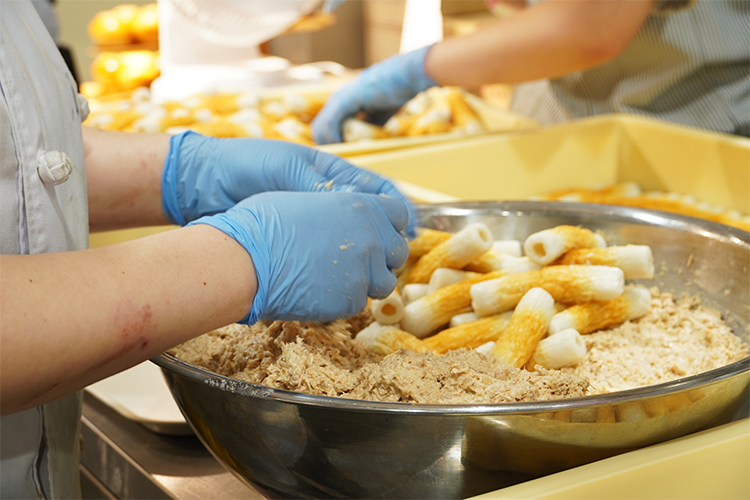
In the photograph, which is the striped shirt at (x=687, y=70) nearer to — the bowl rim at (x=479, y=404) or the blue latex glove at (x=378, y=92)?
the blue latex glove at (x=378, y=92)

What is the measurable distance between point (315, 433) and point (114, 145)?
59 centimetres

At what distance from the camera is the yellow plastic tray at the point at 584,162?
166 centimetres

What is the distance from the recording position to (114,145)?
957 mm

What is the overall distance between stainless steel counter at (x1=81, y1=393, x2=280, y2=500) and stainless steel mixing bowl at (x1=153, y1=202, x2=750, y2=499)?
121 millimetres

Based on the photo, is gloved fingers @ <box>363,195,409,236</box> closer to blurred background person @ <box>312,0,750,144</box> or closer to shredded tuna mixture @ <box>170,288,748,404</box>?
shredded tuna mixture @ <box>170,288,748,404</box>

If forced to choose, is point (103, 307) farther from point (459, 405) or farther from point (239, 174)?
point (239, 174)

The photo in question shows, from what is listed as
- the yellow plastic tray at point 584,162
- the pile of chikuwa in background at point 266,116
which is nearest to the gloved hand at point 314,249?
the yellow plastic tray at point 584,162

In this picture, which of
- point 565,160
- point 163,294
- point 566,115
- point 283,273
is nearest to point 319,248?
point 283,273

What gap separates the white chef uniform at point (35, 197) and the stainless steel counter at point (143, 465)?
0.29ft

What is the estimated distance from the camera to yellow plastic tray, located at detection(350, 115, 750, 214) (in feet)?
5.45

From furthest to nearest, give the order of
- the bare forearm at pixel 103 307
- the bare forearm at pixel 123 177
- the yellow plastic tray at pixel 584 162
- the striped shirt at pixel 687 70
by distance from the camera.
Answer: the striped shirt at pixel 687 70 < the yellow plastic tray at pixel 584 162 < the bare forearm at pixel 123 177 < the bare forearm at pixel 103 307

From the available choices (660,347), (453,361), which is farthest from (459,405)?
(660,347)

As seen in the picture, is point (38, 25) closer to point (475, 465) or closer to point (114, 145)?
point (114, 145)

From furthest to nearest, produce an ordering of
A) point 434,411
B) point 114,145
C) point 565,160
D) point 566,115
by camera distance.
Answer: point 566,115 → point 565,160 → point 114,145 → point 434,411
